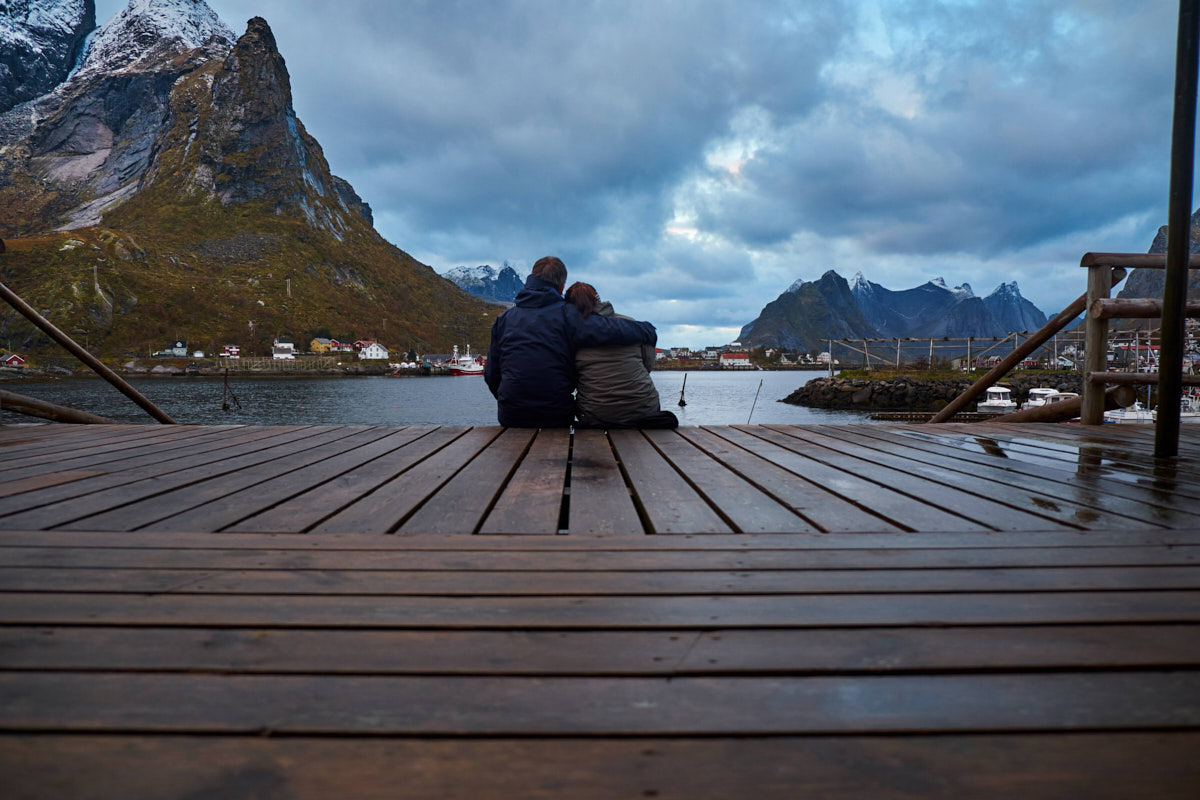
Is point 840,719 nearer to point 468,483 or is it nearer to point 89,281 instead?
point 468,483

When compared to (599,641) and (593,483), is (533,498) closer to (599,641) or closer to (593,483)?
(593,483)

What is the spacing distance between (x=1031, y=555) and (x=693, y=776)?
1.34m

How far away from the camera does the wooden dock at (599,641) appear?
741mm

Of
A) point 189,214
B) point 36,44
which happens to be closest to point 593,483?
point 189,214

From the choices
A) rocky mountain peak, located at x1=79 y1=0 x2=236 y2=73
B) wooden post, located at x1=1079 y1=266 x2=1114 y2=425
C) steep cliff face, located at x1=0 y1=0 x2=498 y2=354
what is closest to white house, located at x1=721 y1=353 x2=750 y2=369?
steep cliff face, located at x1=0 y1=0 x2=498 y2=354

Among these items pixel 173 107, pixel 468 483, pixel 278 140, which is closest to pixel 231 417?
pixel 468 483

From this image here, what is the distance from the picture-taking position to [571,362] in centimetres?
423

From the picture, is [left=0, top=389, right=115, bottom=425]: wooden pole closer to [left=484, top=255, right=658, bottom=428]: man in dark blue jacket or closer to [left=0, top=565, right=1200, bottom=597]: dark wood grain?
[left=484, top=255, right=658, bottom=428]: man in dark blue jacket

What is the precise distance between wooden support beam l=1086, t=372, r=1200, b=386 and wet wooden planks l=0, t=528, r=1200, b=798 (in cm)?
288

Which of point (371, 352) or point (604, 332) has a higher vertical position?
point (371, 352)

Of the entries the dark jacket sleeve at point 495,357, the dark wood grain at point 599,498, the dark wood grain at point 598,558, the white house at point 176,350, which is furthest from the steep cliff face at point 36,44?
the dark wood grain at point 598,558

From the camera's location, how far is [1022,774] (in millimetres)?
729

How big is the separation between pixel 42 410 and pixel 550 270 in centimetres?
436

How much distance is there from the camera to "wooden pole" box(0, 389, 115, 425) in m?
4.56
